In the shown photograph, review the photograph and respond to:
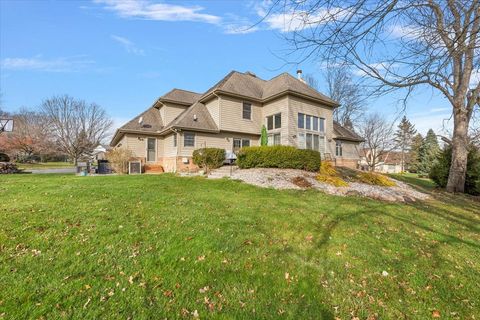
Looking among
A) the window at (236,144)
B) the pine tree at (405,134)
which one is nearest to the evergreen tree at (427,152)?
the pine tree at (405,134)

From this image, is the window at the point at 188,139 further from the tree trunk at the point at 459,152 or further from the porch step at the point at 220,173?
the tree trunk at the point at 459,152

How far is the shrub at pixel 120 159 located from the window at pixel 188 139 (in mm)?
4408

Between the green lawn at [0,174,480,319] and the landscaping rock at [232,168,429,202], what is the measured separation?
2557 millimetres

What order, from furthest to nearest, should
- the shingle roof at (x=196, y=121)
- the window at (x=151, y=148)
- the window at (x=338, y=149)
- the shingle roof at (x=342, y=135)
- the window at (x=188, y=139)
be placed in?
the window at (x=338, y=149), the shingle roof at (x=342, y=135), the window at (x=151, y=148), the window at (x=188, y=139), the shingle roof at (x=196, y=121)

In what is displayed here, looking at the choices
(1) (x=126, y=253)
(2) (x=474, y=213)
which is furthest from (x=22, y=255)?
(2) (x=474, y=213)

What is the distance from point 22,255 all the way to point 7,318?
138 cm

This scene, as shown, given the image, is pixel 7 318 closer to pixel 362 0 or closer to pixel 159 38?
pixel 362 0

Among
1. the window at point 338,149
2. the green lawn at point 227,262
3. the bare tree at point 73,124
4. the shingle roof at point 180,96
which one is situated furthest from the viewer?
the bare tree at point 73,124

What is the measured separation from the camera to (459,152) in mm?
10602

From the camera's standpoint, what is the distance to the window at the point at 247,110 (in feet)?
55.3

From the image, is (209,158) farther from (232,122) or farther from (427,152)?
(427,152)

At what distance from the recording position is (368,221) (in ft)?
17.0

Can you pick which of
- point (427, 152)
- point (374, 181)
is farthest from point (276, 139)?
point (427, 152)

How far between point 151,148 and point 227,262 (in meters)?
16.7
